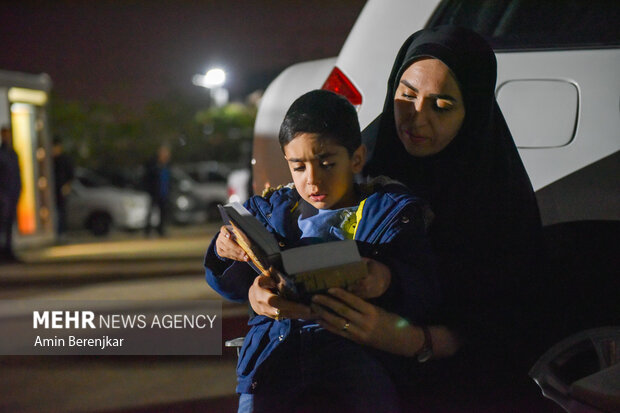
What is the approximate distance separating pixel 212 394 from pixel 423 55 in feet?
9.99

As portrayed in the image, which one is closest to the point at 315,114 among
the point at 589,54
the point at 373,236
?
the point at 373,236

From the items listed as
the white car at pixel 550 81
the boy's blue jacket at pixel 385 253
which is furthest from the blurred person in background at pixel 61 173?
the boy's blue jacket at pixel 385 253

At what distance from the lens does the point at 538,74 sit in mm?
3049

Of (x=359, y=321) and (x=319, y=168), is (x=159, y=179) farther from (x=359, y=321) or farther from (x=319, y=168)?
(x=359, y=321)

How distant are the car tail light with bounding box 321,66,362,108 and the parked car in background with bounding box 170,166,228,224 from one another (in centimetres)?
1978

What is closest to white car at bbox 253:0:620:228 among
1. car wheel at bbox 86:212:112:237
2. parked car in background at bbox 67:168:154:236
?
parked car in background at bbox 67:168:154:236

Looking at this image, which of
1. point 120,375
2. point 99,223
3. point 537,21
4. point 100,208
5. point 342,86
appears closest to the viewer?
point 537,21

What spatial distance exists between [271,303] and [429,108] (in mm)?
773

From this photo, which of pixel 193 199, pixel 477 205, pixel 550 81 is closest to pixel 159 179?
pixel 193 199

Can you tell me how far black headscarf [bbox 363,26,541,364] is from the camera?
2551 millimetres

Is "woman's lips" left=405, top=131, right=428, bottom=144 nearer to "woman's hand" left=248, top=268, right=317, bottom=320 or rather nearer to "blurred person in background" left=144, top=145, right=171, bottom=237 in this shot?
"woman's hand" left=248, top=268, right=317, bottom=320

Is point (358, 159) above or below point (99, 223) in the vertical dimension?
below

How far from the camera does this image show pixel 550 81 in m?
3.04

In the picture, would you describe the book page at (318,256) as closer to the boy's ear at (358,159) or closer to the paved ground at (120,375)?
the boy's ear at (358,159)
